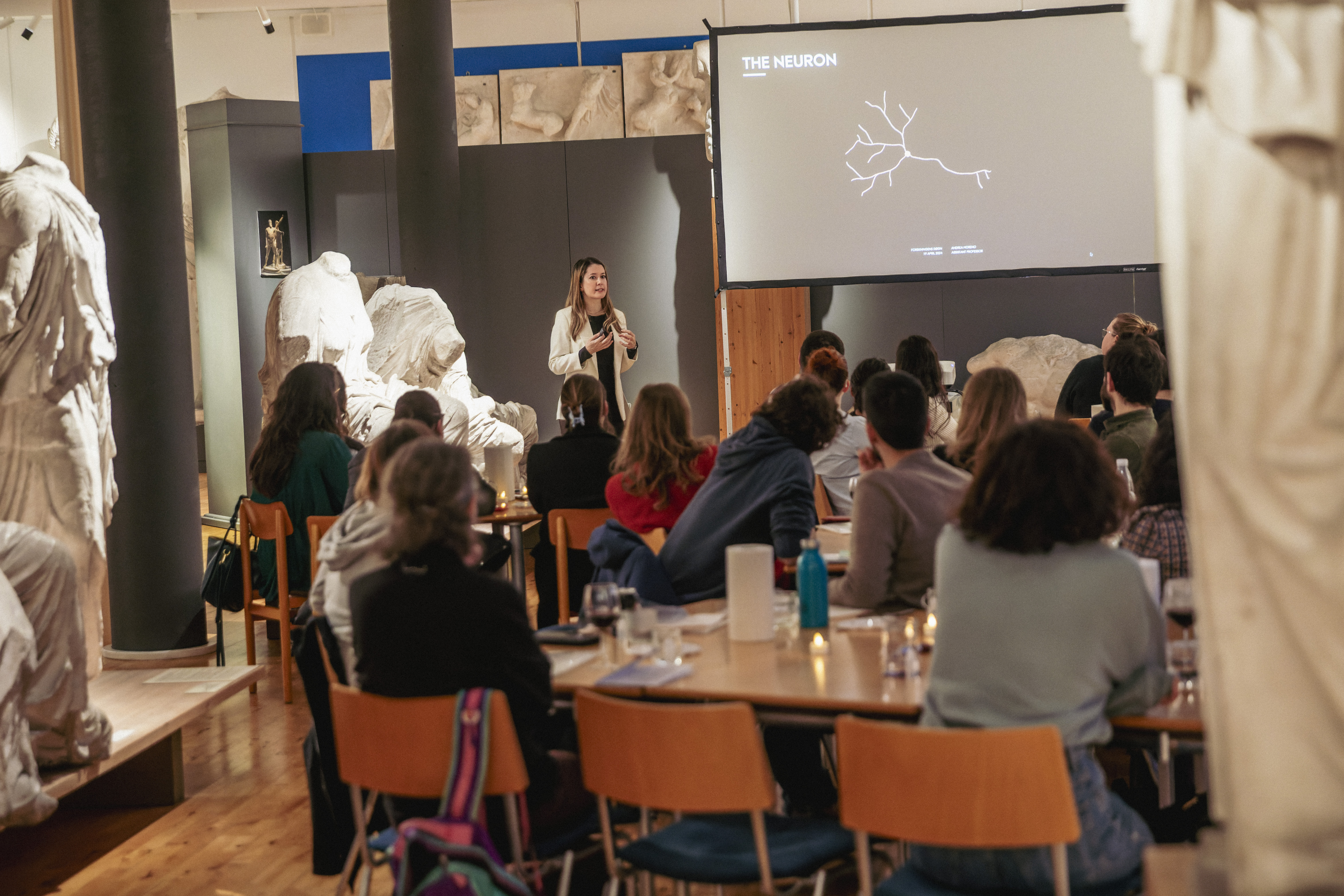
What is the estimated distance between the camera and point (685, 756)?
2336 mm

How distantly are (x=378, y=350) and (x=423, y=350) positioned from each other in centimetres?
33

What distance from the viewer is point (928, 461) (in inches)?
130

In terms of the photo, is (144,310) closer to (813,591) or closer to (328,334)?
(328,334)

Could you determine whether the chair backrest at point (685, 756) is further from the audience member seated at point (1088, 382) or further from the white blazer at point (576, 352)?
the white blazer at point (576, 352)

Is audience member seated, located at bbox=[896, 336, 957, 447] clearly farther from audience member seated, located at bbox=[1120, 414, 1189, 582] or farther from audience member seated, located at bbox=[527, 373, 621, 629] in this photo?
audience member seated, located at bbox=[1120, 414, 1189, 582]

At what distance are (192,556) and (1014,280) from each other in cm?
624

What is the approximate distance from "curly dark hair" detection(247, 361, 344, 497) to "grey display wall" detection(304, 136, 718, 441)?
16.2ft

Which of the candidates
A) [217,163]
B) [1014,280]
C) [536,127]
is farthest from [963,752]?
[536,127]

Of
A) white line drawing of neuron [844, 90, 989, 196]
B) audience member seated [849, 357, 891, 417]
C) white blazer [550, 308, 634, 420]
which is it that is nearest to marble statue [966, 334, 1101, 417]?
white line drawing of neuron [844, 90, 989, 196]

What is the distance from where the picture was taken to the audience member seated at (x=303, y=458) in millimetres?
5398

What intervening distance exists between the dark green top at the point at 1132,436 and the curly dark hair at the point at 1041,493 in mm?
2205

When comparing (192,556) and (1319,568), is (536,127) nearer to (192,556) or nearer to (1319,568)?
(192,556)

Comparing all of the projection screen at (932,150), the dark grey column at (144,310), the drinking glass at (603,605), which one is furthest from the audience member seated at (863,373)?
the dark grey column at (144,310)

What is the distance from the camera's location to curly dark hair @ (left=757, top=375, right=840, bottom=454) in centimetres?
381
